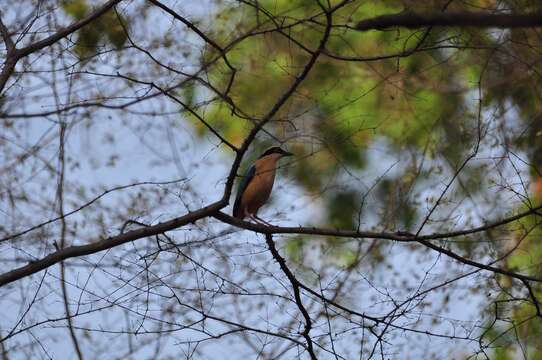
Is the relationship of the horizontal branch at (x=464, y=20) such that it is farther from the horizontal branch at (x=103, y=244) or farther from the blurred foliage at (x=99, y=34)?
the blurred foliage at (x=99, y=34)

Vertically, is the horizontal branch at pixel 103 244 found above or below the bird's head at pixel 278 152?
below

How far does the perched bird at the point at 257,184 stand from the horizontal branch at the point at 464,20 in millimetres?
3861

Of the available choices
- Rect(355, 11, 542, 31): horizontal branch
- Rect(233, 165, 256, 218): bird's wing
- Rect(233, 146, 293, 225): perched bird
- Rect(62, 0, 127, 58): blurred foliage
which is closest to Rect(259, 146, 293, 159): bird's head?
Rect(233, 146, 293, 225): perched bird

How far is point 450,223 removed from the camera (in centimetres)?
468

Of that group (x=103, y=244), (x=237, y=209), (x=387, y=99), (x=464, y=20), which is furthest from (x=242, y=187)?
(x=464, y=20)

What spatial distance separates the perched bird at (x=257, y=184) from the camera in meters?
5.87

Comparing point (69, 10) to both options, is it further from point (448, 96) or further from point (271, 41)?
point (448, 96)

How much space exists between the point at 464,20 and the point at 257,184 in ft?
13.7

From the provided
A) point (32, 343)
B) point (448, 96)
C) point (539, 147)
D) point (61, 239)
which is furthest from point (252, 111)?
point (448, 96)

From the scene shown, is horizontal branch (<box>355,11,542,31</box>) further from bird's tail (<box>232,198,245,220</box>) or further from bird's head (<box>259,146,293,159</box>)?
bird's tail (<box>232,198,245,220</box>)

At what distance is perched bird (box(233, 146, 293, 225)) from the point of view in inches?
231

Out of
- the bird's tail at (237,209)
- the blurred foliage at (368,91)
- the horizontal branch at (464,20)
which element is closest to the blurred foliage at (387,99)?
the blurred foliage at (368,91)

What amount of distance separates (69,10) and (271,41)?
176 cm

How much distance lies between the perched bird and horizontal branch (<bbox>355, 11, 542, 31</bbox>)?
12.7ft
